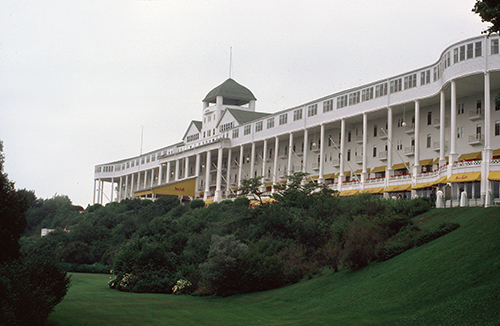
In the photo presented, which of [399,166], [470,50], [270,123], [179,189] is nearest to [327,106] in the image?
[399,166]

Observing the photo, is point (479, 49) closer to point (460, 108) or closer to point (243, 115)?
point (460, 108)

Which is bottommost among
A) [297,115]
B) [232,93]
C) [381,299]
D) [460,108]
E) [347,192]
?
[381,299]

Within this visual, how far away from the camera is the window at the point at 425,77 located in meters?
55.2

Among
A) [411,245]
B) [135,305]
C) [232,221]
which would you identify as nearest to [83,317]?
[135,305]

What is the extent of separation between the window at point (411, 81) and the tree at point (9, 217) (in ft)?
→ 138

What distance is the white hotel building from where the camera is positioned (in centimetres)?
4728

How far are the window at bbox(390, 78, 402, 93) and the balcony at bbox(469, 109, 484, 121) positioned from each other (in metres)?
8.52

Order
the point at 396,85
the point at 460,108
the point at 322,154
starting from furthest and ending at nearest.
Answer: the point at 322,154
the point at 396,85
the point at 460,108

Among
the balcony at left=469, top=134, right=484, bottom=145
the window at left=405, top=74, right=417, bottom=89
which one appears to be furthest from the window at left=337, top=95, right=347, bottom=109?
the balcony at left=469, top=134, right=484, bottom=145

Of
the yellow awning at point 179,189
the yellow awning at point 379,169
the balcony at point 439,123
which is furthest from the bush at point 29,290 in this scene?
the yellow awning at point 179,189

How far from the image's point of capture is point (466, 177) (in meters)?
43.6

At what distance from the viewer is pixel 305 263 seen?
37688 millimetres

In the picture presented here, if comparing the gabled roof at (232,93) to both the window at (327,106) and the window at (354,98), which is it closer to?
the window at (327,106)

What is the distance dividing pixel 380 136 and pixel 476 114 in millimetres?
13760
